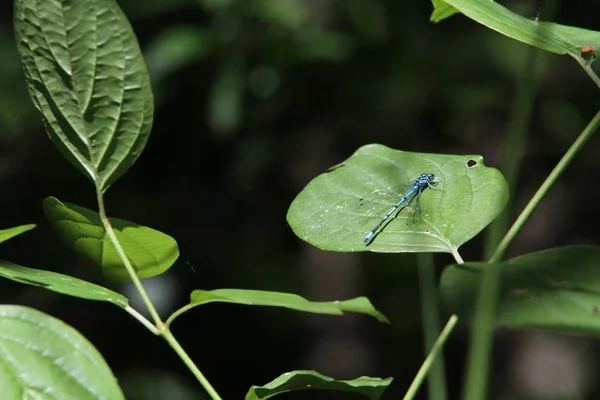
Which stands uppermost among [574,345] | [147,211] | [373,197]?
[373,197]

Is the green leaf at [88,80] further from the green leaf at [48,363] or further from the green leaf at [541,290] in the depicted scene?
the green leaf at [541,290]

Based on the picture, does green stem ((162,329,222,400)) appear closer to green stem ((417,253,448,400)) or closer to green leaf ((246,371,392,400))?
green leaf ((246,371,392,400))

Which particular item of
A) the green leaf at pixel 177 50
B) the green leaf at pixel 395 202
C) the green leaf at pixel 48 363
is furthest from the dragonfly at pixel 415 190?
the green leaf at pixel 177 50

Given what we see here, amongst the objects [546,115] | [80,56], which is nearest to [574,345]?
[546,115]

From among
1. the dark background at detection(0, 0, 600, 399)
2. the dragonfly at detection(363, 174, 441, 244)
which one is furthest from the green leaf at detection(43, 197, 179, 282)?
the dark background at detection(0, 0, 600, 399)

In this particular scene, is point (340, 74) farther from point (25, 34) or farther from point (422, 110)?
point (25, 34)

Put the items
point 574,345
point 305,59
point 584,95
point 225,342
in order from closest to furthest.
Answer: point 305,59 → point 584,95 → point 225,342 → point 574,345
